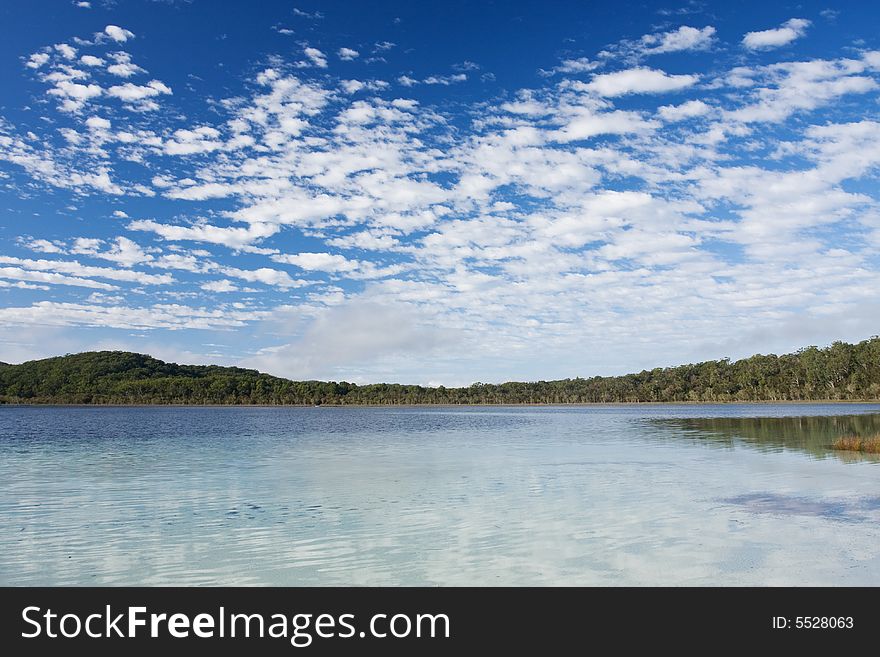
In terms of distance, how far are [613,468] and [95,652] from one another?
24.4 meters

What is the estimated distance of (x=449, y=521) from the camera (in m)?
18.4

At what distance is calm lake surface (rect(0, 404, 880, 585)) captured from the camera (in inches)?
520

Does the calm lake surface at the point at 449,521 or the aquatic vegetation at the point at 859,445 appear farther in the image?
the aquatic vegetation at the point at 859,445

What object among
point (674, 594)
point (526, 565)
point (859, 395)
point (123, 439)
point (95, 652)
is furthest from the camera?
point (859, 395)

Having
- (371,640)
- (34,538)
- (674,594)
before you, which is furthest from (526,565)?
(34,538)

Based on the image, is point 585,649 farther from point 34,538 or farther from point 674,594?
point 34,538

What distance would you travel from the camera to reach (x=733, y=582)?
40.0 feet

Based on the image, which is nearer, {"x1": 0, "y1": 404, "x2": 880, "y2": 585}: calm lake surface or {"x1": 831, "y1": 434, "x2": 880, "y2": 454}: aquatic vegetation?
{"x1": 0, "y1": 404, "x2": 880, "y2": 585}: calm lake surface

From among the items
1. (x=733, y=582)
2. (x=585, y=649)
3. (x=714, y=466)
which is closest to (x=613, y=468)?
(x=714, y=466)

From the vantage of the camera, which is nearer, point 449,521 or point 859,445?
point 449,521

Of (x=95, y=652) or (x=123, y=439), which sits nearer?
(x=95, y=652)

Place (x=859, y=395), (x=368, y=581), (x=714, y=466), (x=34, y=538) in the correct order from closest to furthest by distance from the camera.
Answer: (x=368, y=581), (x=34, y=538), (x=714, y=466), (x=859, y=395)

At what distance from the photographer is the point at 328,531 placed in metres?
17.3

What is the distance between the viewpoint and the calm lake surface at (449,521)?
13219 mm
